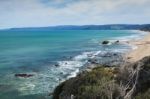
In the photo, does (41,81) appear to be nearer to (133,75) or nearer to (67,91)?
(67,91)

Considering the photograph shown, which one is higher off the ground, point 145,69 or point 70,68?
point 145,69

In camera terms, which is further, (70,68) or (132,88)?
(70,68)

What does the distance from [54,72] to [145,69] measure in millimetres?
23155

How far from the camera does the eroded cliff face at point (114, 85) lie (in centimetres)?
1618

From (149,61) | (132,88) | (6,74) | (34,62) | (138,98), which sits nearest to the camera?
(138,98)

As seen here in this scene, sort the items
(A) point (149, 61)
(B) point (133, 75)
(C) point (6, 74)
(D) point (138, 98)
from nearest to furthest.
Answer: (D) point (138, 98) < (B) point (133, 75) < (A) point (149, 61) < (C) point (6, 74)

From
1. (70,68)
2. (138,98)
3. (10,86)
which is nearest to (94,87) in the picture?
(138,98)

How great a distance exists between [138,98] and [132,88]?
2046mm

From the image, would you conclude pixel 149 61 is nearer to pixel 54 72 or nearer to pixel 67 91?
pixel 67 91

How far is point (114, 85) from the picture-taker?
16.6 metres

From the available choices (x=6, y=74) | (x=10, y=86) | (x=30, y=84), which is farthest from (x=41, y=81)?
(x=6, y=74)

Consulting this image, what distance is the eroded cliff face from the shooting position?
53.1 feet

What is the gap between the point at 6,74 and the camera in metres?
39.2

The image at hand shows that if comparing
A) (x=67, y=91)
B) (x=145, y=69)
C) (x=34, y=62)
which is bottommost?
(x=34, y=62)
